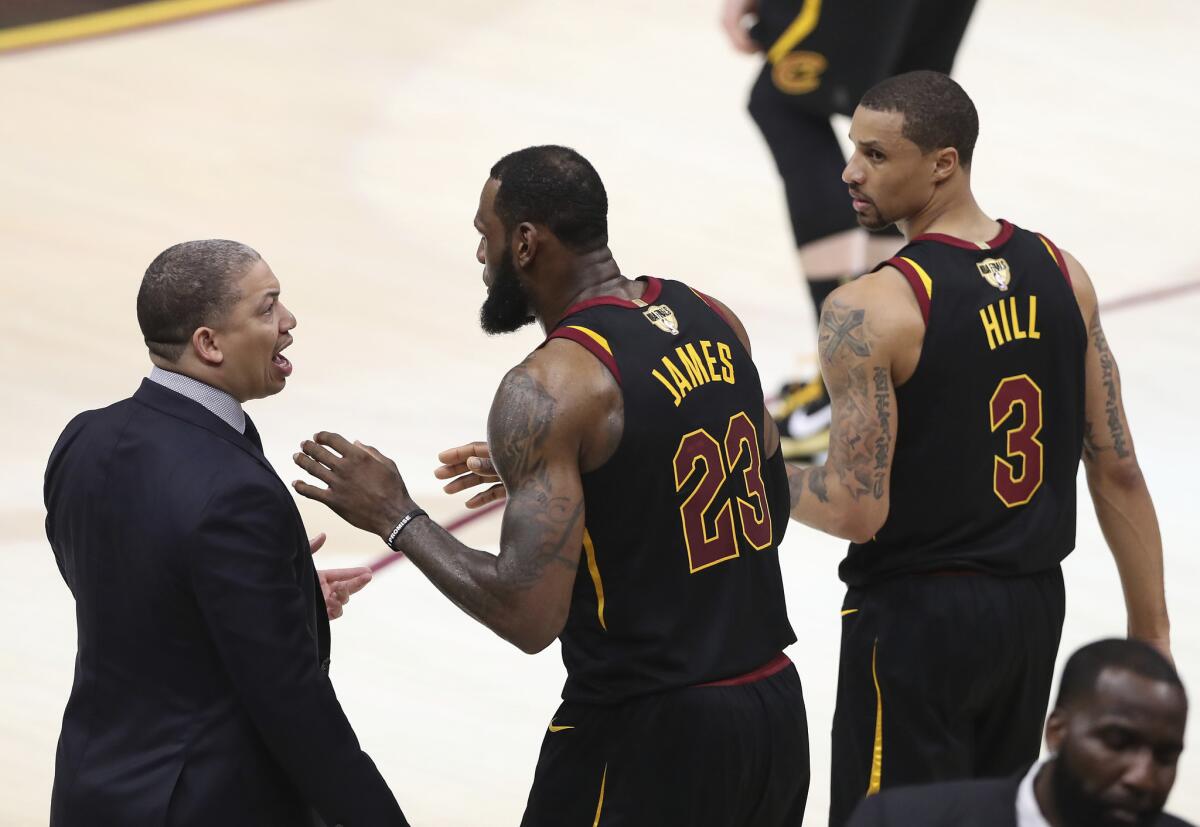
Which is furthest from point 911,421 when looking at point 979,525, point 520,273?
point 520,273

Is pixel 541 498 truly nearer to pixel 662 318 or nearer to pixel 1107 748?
pixel 662 318

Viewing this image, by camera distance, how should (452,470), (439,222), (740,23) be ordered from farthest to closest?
(439,222)
(740,23)
(452,470)

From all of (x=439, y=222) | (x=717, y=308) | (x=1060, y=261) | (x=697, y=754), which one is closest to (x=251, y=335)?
(x=717, y=308)

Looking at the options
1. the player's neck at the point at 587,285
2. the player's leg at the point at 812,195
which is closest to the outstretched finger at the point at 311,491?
the player's neck at the point at 587,285

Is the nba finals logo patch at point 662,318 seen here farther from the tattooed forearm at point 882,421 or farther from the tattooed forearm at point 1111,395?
the tattooed forearm at point 1111,395

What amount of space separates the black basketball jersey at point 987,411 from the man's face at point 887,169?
0.10 m

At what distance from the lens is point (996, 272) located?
3412 millimetres

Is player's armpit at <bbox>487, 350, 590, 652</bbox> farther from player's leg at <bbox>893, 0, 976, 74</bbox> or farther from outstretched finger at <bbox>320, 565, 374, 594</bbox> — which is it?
player's leg at <bbox>893, 0, 976, 74</bbox>

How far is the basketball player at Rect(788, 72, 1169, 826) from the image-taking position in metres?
3.36

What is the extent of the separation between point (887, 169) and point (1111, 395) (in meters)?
Answer: 0.59

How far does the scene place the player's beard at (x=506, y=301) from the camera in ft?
10.3

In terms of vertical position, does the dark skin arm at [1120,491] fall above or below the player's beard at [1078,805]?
above

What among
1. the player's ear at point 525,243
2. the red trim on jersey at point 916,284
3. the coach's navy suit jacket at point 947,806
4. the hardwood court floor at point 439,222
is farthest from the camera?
the hardwood court floor at point 439,222

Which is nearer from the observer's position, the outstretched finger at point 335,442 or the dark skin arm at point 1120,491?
the outstretched finger at point 335,442
